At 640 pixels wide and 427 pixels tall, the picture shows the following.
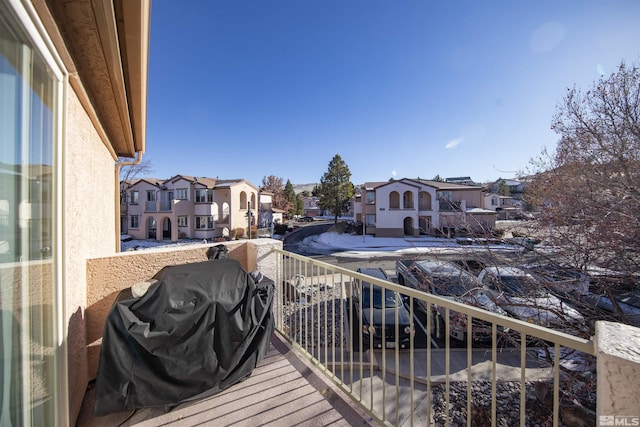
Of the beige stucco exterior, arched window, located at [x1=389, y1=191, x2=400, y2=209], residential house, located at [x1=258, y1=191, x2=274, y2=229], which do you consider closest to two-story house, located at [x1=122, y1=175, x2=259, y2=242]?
residential house, located at [x1=258, y1=191, x2=274, y2=229]

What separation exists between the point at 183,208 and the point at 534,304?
76.6ft

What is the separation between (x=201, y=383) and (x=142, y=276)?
1331 millimetres

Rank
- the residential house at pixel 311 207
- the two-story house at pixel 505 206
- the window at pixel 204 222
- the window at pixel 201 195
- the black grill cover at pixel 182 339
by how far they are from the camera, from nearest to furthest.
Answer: the black grill cover at pixel 182 339 → the two-story house at pixel 505 206 → the window at pixel 204 222 → the window at pixel 201 195 → the residential house at pixel 311 207

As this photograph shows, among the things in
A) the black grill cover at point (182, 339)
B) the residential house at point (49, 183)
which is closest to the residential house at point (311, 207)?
the black grill cover at point (182, 339)

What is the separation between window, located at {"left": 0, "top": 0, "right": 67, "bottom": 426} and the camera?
1.09 m

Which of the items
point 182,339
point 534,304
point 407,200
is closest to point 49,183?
point 182,339

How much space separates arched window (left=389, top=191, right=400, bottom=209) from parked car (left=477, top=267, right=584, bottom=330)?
754 inches

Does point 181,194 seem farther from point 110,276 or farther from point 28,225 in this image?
point 28,225

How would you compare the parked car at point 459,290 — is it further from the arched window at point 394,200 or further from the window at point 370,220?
the window at point 370,220

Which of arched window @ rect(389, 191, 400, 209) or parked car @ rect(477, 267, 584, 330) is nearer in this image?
parked car @ rect(477, 267, 584, 330)

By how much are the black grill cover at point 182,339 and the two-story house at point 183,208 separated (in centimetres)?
2012

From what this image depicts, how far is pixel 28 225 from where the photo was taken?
132 centimetres

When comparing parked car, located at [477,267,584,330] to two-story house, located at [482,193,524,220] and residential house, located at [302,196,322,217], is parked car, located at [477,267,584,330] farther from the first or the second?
residential house, located at [302,196,322,217]

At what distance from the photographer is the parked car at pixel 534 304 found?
11.2ft
